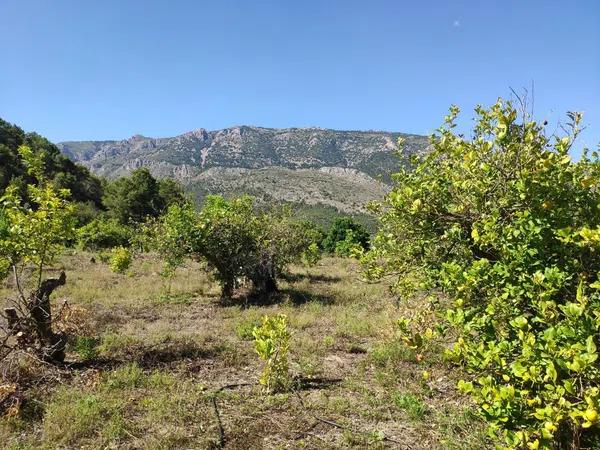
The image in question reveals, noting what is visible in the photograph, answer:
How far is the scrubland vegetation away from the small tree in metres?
0.04

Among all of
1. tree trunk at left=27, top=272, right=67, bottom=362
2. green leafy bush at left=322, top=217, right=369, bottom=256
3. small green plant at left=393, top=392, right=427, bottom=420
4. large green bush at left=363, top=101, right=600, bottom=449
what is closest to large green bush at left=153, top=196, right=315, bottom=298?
tree trunk at left=27, top=272, right=67, bottom=362

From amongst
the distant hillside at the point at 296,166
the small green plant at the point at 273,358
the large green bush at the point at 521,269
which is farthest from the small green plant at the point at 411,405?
the distant hillside at the point at 296,166

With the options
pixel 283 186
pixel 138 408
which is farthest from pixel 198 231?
pixel 283 186

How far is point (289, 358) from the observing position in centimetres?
928

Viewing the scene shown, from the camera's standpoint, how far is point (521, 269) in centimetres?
356

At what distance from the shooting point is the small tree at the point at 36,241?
7.71 meters

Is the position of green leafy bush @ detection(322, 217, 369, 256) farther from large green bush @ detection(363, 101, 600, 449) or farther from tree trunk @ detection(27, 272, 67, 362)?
large green bush @ detection(363, 101, 600, 449)

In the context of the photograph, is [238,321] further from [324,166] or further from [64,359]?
[324,166]

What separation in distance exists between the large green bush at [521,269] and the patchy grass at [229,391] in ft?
2.46

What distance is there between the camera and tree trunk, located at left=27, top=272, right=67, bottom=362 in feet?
26.1

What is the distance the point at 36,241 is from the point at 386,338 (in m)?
7.85

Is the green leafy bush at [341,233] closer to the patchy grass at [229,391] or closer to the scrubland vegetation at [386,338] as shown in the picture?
the scrubland vegetation at [386,338]

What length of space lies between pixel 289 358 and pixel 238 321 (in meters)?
3.30

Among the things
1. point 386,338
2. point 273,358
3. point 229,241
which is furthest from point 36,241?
point 229,241
